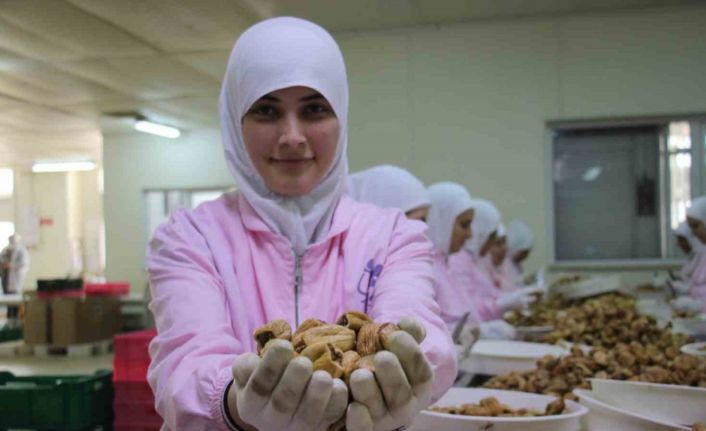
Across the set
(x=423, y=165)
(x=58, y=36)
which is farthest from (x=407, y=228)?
(x=58, y=36)

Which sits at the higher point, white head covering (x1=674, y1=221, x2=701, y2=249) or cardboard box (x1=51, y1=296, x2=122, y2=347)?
white head covering (x1=674, y1=221, x2=701, y2=249)

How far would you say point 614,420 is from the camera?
1186 millimetres

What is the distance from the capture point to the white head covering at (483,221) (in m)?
4.57

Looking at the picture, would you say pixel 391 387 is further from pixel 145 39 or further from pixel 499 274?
pixel 499 274

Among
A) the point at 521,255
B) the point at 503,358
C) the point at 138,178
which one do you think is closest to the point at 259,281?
the point at 503,358

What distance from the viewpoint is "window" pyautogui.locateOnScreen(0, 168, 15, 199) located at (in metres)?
13.5

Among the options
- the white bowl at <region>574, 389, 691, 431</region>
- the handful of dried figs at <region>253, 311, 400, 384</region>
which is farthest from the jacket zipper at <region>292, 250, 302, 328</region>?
the white bowl at <region>574, 389, 691, 431</region>

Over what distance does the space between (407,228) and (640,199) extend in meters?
3.78

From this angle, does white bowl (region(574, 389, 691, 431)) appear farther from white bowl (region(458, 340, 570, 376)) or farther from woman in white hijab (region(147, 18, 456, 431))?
white bowl (region(458, 340, 570, 376))

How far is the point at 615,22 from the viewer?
14.6 feet

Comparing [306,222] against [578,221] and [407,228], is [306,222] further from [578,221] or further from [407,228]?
[578,221]

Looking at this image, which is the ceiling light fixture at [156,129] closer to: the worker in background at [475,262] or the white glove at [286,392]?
the worker in background at [475,262]

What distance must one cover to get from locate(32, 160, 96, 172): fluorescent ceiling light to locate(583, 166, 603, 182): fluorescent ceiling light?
9950 mm

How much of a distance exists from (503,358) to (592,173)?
3.12 metres
